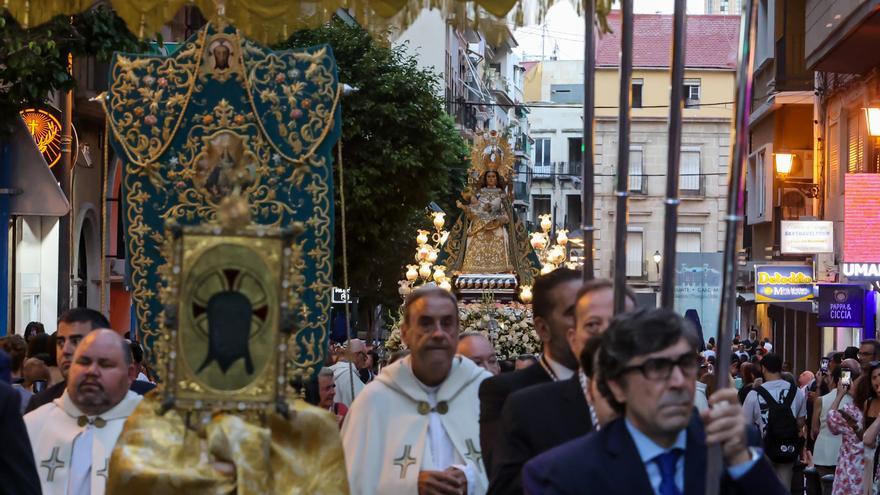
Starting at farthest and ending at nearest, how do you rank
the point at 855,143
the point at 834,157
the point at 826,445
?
the point at 834,157, the point at 855,143, the point at 826,445

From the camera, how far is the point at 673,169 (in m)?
5.20

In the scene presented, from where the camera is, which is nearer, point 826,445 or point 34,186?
point 34,186

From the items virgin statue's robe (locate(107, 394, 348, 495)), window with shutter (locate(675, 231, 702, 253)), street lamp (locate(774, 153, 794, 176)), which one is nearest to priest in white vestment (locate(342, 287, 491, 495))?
virgin statue's robe (locate(107, 394, 348, 495))

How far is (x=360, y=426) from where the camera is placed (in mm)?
7910

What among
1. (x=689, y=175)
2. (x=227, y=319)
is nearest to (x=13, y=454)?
(x=227, y=319)

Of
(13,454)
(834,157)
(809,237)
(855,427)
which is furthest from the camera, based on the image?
(834,157)

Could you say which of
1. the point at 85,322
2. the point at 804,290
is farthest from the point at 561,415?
the point at 804,290

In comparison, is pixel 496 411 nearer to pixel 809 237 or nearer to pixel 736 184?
pixel 736 184

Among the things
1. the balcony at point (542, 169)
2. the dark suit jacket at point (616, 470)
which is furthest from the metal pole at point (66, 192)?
the balcony at point (542, 169)

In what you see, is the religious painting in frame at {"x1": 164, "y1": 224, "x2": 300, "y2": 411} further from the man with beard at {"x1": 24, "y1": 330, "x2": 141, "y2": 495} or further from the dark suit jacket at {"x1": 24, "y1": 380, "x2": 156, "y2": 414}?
the dark suit jacket at {"x1": 24, "y1": 380, "x2": 156, "y2": 414}

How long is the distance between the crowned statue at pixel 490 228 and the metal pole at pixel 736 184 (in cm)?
1714

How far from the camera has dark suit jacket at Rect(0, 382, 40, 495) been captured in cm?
612

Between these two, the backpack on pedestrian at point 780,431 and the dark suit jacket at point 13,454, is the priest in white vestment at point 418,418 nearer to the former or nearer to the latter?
the dark suit jacket at point 13,454

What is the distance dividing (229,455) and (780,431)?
A: 1135 cm
